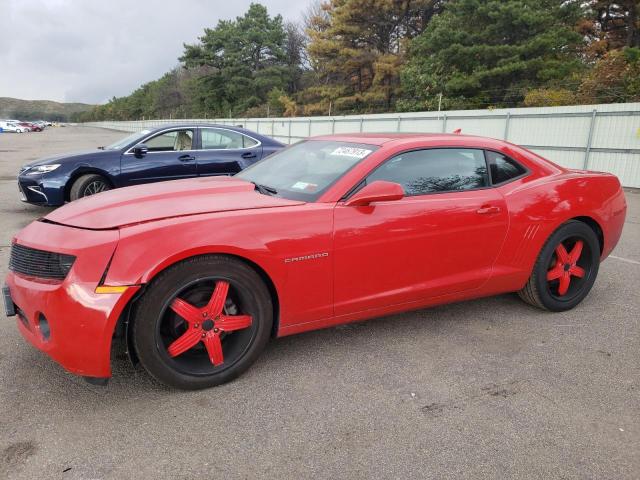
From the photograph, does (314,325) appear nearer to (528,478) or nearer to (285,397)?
(285,397)

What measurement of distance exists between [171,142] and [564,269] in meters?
6.03

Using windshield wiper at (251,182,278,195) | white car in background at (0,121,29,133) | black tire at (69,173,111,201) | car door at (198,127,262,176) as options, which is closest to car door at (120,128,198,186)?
car door at (198,127,262,176)

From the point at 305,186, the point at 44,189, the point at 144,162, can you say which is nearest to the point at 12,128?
the point at 44,189

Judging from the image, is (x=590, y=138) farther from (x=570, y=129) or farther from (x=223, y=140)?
(x=223, y=140)

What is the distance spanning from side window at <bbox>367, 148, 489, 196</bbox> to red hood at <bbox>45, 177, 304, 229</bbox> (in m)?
0.75

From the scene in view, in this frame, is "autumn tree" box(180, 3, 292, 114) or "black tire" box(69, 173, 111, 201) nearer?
"black tire" box(69, 173, 111, 201)

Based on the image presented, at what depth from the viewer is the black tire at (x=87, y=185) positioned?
716cm

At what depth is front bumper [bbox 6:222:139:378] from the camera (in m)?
2.36

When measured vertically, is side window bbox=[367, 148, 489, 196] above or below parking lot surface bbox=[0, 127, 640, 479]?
above

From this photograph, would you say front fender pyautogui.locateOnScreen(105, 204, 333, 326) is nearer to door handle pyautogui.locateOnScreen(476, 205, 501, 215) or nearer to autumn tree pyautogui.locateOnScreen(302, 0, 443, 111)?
door handle pyautogui.locateOnScreen(476, 205, 501, 215)

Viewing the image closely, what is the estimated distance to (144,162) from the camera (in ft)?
24.7

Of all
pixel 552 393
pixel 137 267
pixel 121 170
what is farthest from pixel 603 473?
pixel 121 170

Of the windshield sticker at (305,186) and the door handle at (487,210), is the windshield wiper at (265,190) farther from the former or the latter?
the door handle at (487,210)

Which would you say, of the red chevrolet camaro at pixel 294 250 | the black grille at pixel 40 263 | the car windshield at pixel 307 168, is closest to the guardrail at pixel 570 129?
the car windshield at pixel 307 168
